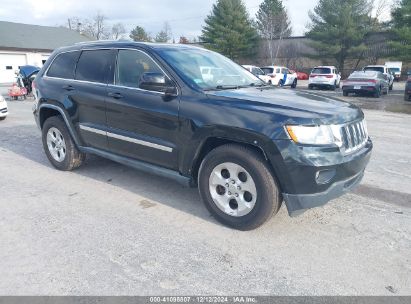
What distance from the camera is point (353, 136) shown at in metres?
3.48

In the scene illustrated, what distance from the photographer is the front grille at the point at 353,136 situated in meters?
3.35

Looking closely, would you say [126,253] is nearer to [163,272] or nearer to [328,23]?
[163,272]

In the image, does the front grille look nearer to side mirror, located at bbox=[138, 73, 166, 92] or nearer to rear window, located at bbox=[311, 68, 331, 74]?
side mirror, located at bbox=[138, 73, 166, 92]

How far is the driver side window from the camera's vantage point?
13.7 feet

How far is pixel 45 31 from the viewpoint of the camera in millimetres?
45938

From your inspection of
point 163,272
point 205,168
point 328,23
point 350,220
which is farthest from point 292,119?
point 328,23

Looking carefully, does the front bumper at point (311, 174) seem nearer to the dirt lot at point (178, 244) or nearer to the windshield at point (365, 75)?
the dirt lot at point (178, 244)

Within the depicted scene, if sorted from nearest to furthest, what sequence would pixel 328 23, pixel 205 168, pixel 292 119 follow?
pixel 292 119 < pixel 205 168 < pixel 328 23

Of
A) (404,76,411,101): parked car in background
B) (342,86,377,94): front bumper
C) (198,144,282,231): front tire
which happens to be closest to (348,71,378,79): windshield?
(342,86,377,94): front bumper

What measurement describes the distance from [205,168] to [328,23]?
4150cm

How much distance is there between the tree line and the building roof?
30.8 feet

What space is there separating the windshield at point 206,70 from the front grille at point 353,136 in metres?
1.36

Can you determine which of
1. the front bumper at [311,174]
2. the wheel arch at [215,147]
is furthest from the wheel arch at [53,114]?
the front bumper at [311,174]

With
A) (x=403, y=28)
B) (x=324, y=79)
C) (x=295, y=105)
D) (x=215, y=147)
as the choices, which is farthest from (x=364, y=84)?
(x=215, y=147)
